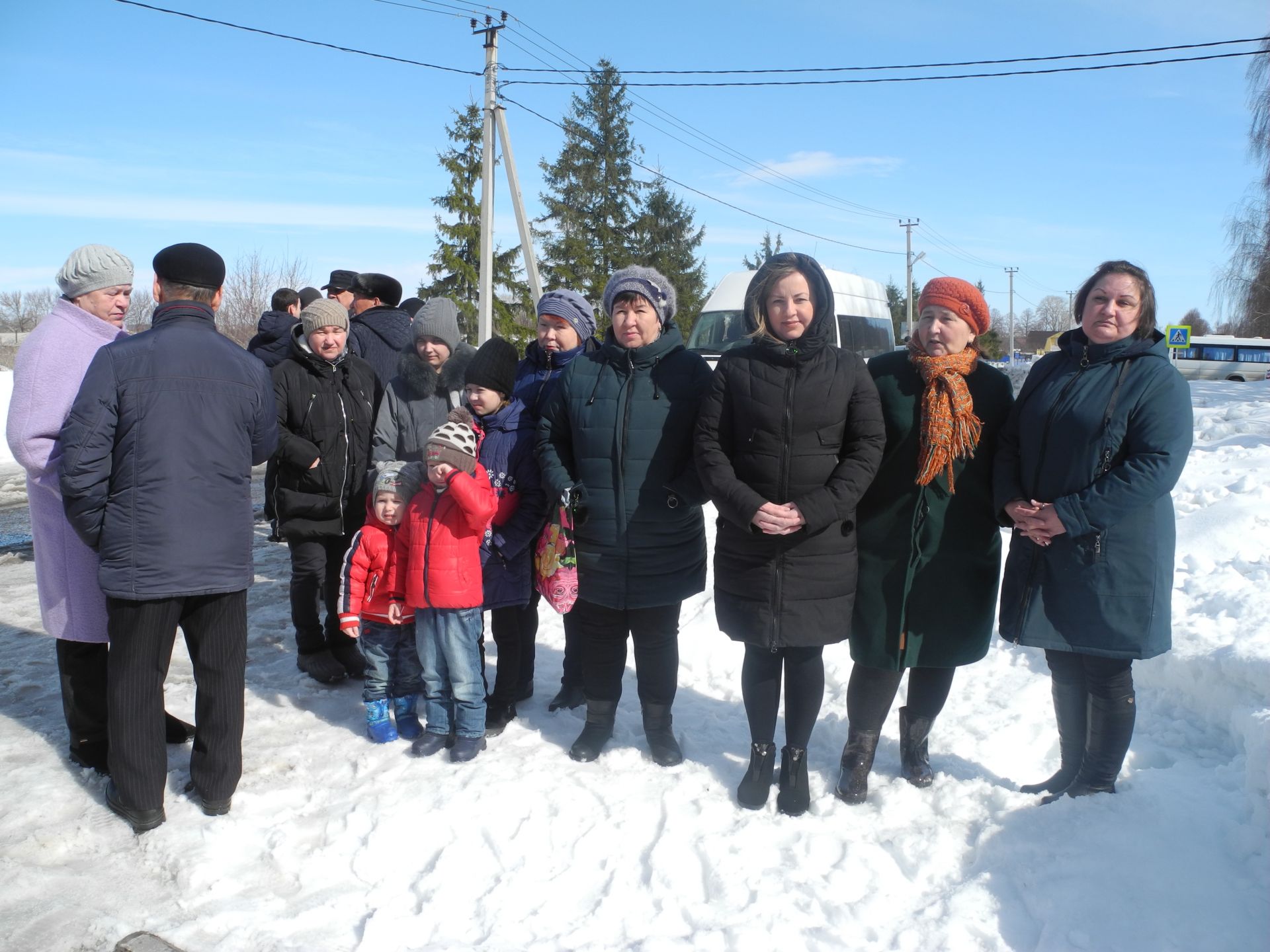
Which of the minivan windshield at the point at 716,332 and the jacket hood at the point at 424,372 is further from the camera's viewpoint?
the minivan windshield at the point at 716,332

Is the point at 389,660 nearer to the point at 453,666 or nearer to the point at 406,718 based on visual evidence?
the point at 406,718

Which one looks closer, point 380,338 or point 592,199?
point 380,338

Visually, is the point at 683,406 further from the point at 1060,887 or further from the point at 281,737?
the point at 281,737

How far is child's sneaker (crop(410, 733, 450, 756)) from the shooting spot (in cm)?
369

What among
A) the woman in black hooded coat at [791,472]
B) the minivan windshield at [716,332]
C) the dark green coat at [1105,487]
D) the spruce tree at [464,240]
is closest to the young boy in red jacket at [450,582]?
the woman in black hooded coat at [791,472]

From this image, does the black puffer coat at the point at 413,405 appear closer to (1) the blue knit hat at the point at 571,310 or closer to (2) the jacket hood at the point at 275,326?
(1) the blue knit hat at the point at 571,310

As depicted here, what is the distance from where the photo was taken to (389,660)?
3887 millimetres

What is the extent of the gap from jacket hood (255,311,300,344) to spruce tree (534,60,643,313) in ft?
76.8

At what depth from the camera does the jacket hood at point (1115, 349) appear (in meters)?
2.86

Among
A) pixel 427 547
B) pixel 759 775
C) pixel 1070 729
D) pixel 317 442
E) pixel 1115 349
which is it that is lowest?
pixel 759 775

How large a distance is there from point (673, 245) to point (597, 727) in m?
30.1

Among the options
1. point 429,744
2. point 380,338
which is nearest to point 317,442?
point 380,338

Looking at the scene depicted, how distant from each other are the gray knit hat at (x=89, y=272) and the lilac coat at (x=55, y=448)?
79mm

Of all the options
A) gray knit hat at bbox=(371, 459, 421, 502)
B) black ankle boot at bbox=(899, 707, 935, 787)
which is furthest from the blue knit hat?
black ankle boot at bbox=(899, 707, 935, 787)
